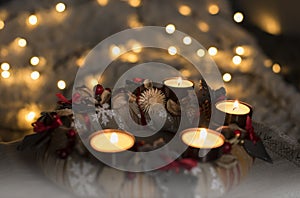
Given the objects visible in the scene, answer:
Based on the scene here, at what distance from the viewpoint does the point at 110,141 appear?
71 cm

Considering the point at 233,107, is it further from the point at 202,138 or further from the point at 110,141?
the point at 110,141

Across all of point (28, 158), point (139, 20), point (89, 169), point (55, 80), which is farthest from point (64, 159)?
point (139, 20)

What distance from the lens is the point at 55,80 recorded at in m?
0.98

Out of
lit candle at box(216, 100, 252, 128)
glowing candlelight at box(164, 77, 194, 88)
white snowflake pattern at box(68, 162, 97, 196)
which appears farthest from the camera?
glowing candlelight at box(164, 77, 194, 88)

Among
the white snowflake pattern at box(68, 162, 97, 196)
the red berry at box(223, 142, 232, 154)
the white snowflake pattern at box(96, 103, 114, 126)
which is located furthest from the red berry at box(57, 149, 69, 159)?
the red berry at box(223, 142, 232, 154)

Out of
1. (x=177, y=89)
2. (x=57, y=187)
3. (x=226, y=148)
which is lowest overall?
(x=57, y=187)

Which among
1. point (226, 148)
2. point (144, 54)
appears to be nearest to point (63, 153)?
point (226, 148)

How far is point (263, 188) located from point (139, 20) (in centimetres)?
48

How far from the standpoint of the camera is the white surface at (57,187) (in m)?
0.74

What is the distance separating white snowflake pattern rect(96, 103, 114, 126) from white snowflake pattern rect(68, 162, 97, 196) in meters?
0.15

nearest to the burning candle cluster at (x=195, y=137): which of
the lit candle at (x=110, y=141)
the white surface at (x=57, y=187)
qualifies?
the lit candle at (x=110, y=141)

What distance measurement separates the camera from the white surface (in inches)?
29.0

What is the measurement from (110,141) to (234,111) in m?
0.26

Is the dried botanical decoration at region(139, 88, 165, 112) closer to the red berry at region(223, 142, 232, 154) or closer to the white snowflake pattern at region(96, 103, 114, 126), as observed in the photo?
the white snowflake pattern at region(96, 103, 114, 126)
